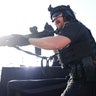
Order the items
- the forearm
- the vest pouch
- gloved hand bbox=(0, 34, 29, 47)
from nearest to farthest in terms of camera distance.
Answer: the forearm, gloved hand bbox=(0, 34, 29, 47), the vest pouch

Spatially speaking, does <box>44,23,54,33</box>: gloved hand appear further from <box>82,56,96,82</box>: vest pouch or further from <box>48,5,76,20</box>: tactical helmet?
<box>82,56,96,82</box>: vest pouch

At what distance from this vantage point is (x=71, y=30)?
309 cm

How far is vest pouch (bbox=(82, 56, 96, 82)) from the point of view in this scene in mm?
3232

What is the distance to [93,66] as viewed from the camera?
129 inches

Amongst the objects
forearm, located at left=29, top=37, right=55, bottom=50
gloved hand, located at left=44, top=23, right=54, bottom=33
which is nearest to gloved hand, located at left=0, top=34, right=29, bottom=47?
forearm, located at left=29, top=37, right=55, bottom=50

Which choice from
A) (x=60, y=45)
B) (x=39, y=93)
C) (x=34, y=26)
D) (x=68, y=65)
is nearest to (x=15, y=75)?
(x=39, y=93)

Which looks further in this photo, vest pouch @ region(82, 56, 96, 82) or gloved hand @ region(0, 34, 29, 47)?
vest pouch @ region(82, 56, 96, 82)

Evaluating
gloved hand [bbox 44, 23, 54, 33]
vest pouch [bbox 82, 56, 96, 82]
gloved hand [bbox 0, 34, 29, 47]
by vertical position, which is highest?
gloved hand [bbox 44, 23, 54, 33]

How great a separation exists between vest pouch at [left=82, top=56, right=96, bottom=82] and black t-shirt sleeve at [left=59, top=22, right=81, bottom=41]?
0.29 m

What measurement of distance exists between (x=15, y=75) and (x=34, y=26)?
3.13ft

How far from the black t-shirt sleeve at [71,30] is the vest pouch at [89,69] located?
289mm

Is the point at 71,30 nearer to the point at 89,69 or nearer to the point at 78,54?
the point at 78,54

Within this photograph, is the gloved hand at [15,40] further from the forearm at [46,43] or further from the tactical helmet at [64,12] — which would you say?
the tactical helmet at [64,12]

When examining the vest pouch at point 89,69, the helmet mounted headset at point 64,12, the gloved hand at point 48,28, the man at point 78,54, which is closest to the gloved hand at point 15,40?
the man at point 78,54
